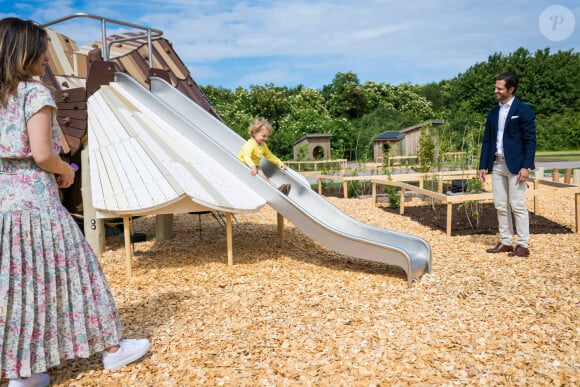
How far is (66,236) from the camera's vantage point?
2.28 meters

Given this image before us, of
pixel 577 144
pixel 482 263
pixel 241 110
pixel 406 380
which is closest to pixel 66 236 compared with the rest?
pixel 406 380

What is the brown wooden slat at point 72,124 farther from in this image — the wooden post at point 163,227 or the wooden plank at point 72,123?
the wooden post at point 163,227

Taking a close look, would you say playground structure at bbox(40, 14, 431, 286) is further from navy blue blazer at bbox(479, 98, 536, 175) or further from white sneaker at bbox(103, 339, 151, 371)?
white sneaker at bbox(103, 339, 151, 371)

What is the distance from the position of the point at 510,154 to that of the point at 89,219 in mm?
4857

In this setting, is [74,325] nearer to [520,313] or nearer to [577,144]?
[520,313]

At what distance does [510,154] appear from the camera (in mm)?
4566

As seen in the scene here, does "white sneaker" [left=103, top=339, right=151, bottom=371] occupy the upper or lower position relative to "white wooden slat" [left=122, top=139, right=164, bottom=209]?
lower

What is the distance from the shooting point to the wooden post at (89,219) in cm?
561

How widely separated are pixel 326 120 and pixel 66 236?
77.2ft

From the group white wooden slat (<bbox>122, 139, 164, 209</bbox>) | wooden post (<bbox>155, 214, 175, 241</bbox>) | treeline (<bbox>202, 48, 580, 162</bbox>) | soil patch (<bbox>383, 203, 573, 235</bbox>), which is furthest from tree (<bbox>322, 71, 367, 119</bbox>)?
white wooden slat (<bbox>122, 139, 164, 209</bbox>)

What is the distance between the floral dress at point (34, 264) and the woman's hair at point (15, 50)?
0.14 feet

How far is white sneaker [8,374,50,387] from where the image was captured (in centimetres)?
224

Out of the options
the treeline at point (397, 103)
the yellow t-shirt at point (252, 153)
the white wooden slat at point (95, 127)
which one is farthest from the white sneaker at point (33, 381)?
the treeline at point (397, 103)

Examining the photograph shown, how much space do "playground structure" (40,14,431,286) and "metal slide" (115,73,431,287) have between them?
0.03 ft
